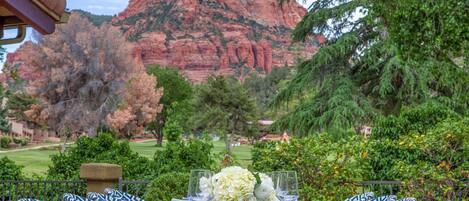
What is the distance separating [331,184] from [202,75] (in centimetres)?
6519

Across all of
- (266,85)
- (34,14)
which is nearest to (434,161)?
(34,14)

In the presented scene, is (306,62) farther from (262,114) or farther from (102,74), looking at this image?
(262,114)

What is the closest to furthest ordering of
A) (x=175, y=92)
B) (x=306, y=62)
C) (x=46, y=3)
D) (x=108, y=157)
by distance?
(x=46, y=3) < (x=108, y=157) < (x=306, y=62) < (x=175, y=92)

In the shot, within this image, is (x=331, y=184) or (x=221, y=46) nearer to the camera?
(x=331, y=184)

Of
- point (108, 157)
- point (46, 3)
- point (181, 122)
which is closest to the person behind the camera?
point (46, 3)

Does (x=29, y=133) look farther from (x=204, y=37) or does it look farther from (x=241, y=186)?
(x=204, y=37)

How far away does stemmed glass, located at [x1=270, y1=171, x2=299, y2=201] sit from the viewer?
2.14 meters

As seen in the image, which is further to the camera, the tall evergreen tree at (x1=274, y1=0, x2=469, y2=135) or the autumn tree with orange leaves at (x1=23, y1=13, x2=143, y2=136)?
the autumn tree with orange leaves at (x1=23, y1=13, x2=143, y2=136)

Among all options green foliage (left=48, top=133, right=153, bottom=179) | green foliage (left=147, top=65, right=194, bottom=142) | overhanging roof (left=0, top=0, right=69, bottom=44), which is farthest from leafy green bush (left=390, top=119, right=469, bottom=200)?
green foliage (left=147, top=65, right=194, bottom=142)

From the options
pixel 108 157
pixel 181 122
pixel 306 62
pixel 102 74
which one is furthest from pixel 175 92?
pixel 108 157

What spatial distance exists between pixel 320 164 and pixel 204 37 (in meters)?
65.4

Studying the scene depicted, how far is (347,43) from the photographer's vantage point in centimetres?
992

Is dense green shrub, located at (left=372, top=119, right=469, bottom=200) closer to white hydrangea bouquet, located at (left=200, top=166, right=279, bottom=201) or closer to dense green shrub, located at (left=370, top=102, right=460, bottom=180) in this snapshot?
dense green shrub, located at (left=370, top=102, right=460, bottom=180)

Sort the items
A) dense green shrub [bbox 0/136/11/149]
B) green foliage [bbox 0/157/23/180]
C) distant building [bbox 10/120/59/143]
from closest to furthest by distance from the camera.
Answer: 1. green foliage [bbox 0/157/23/180]
2. dense green shrub [bbox 0/136/11/149]
3. distant building [bbox 10/120/59/143]
